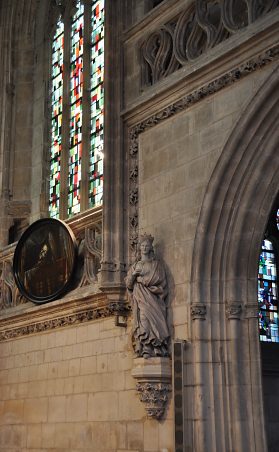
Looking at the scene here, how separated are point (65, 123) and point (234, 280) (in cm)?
518

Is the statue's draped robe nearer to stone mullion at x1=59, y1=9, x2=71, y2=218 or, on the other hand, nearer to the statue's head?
the statue's head

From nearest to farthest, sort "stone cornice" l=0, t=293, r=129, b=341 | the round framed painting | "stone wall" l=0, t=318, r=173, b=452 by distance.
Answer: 1. "stone wall" l=0, t=318, r=173, b=452
2. "stone cornice" l=0, t=293, r=129, b=341
3. the round framed painting

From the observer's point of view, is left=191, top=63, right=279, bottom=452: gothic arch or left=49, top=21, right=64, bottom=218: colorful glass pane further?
left=49, top=21, right=64, bottom=218: colorful glass pane

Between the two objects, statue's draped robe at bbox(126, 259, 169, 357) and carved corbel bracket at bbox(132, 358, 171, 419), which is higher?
statue's draped robe at bbox(126, 259, 169, 357)

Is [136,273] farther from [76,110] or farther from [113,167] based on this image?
[76,110]

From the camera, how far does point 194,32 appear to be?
8297mm

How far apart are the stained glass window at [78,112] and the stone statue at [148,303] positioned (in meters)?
2.73

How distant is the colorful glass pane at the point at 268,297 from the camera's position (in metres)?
11.1

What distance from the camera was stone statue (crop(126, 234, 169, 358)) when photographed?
24.6ft

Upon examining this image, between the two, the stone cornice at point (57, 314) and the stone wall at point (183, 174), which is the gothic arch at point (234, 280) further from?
the stone cornice at point (57, 314)

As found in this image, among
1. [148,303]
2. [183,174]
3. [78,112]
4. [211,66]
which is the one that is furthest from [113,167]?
[78,112]

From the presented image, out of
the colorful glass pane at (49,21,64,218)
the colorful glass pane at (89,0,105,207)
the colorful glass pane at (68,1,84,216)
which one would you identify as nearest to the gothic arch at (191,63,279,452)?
the colorful glass pane at (89,0,105,207)

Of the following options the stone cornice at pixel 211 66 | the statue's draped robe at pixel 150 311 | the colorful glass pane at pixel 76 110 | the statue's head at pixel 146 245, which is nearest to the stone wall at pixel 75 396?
the statue's draped robe at pixel 150 311

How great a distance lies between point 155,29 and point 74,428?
5098mm
